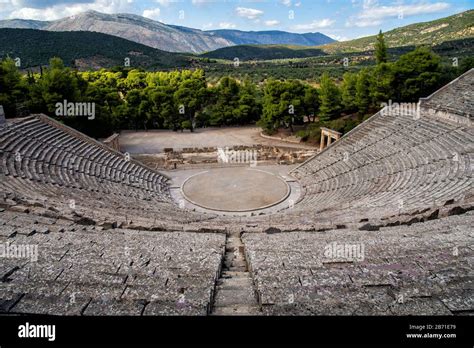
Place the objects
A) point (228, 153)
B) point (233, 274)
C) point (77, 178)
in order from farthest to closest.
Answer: point (228, 153) → point (77, 178) → point (233, 274)

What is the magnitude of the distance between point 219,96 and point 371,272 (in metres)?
33.2

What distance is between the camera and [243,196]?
60.8ft

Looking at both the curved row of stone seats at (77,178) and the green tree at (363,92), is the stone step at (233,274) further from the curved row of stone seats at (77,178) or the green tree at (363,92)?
the green tree at (363,92)

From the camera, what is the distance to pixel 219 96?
36312 millimetres

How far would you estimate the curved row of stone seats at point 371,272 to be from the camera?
3688 mm

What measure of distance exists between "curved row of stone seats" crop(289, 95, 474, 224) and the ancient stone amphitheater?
106 millimetres

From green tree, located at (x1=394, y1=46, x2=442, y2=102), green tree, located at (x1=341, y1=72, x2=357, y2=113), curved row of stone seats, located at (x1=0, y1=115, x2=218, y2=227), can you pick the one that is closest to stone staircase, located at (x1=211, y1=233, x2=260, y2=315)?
curved row of stone seats, located at (x1=0, y1=115, x2=218, y2=227)

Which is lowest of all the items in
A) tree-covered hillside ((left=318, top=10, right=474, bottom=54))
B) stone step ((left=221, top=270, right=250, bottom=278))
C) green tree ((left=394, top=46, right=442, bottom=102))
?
stone step ((left=221, top=270, right=250, bottom=278))

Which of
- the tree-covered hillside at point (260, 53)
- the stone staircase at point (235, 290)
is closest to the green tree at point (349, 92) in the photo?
the stone staircase at point (235, 290)

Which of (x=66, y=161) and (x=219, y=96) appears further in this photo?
(x=219, y=96)

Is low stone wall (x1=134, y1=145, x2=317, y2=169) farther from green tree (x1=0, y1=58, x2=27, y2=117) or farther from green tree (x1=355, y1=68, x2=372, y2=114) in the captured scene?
green tree (x1=0, y1=58, x2=27, y2=117)

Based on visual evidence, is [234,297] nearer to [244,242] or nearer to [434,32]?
[244,242]

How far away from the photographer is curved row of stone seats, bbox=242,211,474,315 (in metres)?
3.69

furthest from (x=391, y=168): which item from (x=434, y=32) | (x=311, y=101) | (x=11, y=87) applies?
(x=434, y=32)
